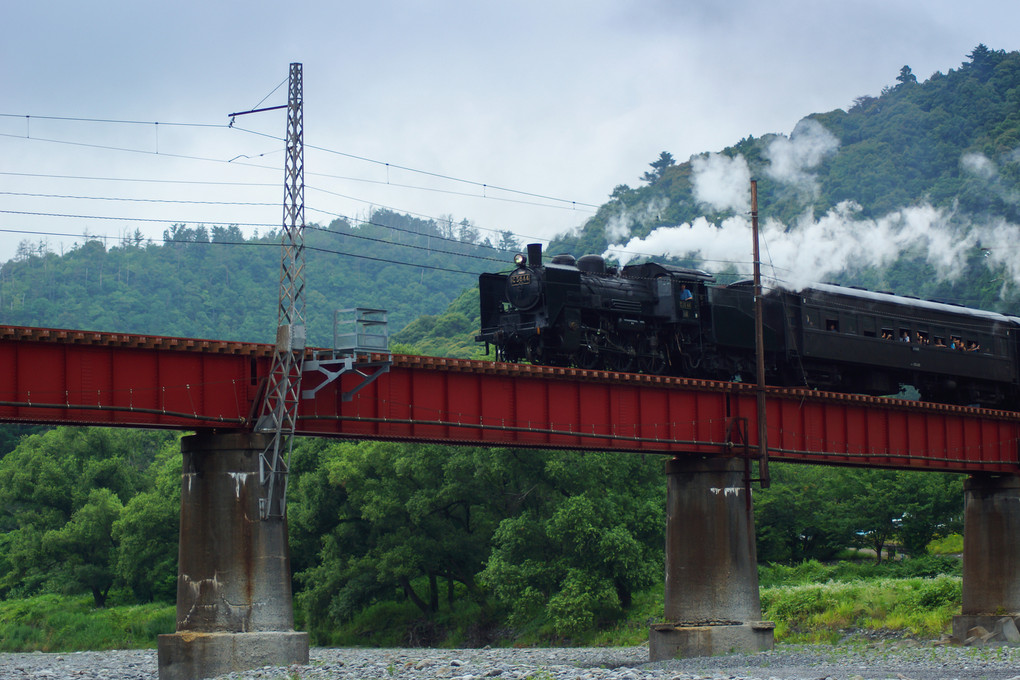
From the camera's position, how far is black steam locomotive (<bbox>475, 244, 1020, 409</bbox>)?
39031 mm

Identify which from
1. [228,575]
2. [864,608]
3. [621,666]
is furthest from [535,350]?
[864,608]

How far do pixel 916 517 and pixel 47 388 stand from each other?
53.5 m

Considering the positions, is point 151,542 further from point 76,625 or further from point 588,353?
point 588,353

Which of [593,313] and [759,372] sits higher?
[593,313]

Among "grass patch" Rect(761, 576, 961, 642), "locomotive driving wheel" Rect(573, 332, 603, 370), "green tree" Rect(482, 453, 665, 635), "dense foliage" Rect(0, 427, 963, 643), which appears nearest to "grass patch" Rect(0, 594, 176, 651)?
"dense foliage" Rect(0, 427, 963, 643)

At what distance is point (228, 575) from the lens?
2853 cm

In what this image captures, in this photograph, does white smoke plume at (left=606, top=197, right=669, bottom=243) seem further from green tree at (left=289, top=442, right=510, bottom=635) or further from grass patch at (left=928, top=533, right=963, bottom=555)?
green tree at (left=289, top=442, right=510, bottom=635)

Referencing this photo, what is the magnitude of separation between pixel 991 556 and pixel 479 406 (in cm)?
2477

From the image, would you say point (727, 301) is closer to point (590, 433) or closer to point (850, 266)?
point (590, 433)

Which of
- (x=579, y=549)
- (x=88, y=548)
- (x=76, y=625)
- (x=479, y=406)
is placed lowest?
(x=76, y=625)

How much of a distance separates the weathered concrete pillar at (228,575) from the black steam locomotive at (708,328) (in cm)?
1232

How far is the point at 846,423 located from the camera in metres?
42.0

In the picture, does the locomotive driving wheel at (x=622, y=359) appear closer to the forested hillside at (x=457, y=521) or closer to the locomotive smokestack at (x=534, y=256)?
the locomotive smokestack at (x=534, y=256)

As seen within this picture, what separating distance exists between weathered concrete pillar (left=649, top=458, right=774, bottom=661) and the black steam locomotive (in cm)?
484
